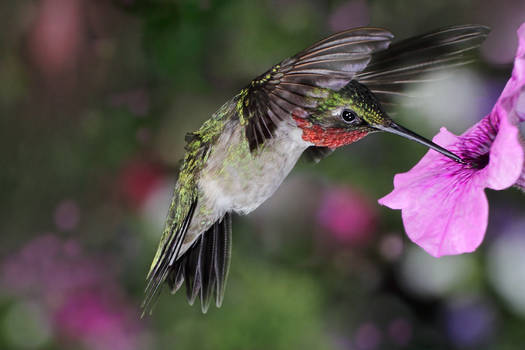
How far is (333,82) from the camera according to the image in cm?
17

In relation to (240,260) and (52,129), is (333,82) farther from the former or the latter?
(52,129)

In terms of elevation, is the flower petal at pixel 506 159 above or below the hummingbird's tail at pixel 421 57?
below

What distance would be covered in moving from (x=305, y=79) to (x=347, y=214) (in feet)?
1.93

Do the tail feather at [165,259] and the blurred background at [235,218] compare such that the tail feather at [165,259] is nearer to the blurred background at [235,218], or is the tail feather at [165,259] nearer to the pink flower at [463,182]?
the pink flower at [463,182]

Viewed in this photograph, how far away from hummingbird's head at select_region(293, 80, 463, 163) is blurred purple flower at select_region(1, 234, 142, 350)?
1.98ft

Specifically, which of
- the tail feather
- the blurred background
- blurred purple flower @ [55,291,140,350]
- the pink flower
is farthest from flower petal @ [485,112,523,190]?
blurred purple flower @ [55,291,140,350]

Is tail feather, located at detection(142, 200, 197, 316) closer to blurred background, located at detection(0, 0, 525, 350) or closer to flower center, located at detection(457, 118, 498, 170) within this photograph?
flower center, located at detection(457, 118, 498, 170)

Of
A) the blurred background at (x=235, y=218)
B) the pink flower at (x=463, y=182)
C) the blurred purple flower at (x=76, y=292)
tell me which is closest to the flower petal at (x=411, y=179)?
the pink flower at (x=463, y=182)

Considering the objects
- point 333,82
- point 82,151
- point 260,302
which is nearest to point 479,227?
point 333,82

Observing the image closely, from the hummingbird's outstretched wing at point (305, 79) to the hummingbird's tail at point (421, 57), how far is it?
36 millimetres

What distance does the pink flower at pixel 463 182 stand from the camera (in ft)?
0.64

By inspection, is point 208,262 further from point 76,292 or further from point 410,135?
point 76,292

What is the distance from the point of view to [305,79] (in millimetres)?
184

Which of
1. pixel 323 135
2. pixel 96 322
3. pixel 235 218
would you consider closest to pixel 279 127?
pixel 323 135
